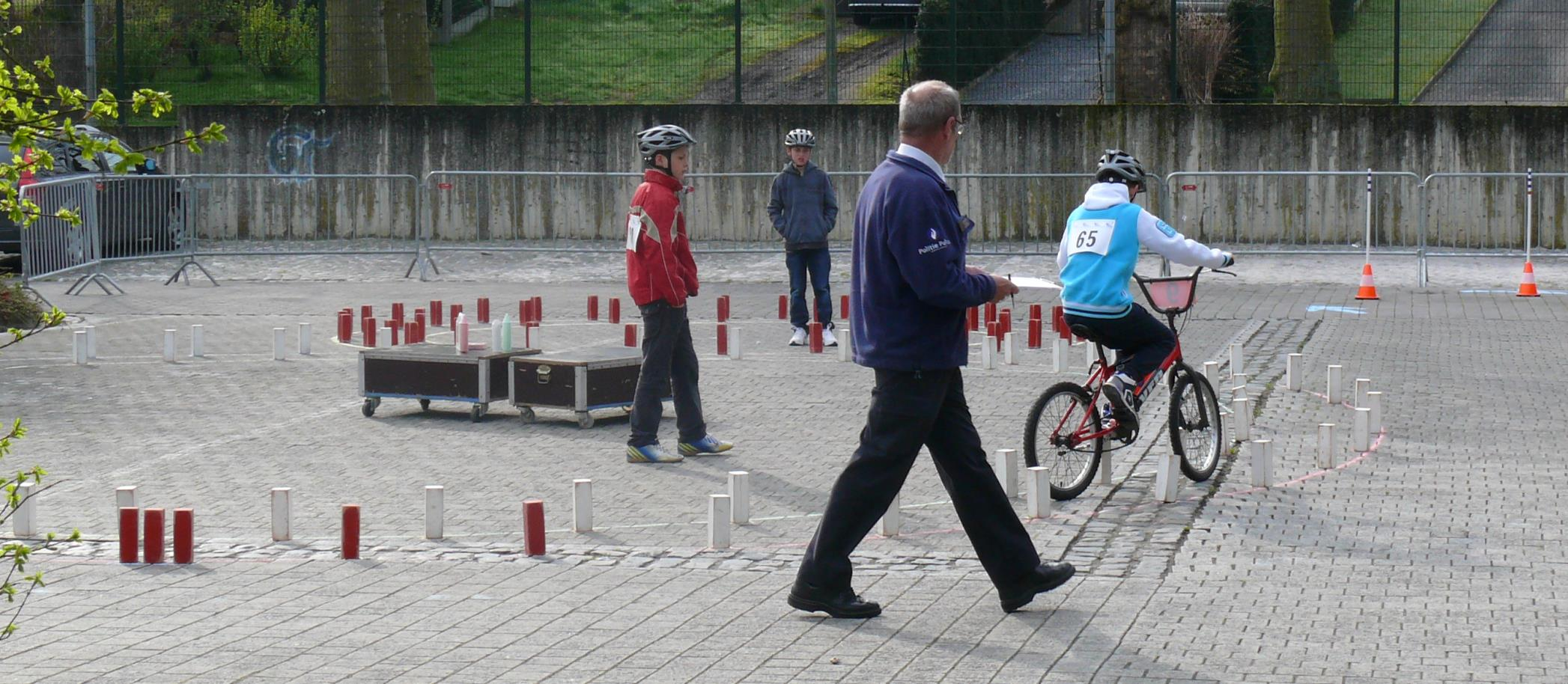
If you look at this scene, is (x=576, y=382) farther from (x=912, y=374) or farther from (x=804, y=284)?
(x=912, y=374)

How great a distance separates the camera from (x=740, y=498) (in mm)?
8602

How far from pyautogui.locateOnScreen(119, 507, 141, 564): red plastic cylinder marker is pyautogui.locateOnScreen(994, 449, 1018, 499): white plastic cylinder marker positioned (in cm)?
377

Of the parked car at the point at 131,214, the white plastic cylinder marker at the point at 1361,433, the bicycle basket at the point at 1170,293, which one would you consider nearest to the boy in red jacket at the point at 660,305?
the bicycle basket at the point at 1170,293

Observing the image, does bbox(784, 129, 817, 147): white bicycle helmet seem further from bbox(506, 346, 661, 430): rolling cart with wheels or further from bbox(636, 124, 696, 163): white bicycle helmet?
bbox(636, 124, 696, 163): white bicycle helmet

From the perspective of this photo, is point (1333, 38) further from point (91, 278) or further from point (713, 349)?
point (91, 278)

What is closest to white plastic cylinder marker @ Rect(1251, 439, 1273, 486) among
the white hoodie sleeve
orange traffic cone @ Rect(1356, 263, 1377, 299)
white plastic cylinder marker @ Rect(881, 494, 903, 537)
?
the white hoodie sleeve

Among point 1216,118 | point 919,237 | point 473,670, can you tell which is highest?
point 1216,118

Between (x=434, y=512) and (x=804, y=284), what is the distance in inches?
314

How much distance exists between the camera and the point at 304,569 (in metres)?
7.68

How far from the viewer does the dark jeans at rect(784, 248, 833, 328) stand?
1591 cm

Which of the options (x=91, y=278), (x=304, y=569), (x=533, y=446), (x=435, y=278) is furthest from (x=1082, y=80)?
(x=304, y=569)

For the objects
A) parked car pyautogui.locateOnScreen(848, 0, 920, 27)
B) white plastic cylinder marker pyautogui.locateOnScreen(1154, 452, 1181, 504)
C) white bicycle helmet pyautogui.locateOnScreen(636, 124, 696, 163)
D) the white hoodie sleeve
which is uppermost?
parked car pyautogui.locateOnScreen(848, 0, 920, 27)

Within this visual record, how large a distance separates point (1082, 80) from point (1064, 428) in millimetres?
16602

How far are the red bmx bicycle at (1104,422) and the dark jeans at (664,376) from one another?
217cm
